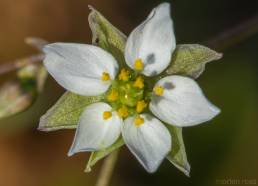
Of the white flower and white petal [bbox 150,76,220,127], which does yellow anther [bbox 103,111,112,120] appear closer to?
the white flower

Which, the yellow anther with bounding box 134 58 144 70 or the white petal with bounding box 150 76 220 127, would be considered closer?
the white petal with bounding box 150 76 220 127

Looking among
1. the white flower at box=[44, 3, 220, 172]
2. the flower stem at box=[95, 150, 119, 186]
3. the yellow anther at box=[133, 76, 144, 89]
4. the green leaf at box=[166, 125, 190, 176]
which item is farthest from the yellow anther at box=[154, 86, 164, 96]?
the flower stem at box=[95, 150, 119, 186]

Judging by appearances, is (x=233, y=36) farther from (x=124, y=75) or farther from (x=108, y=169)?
(x=108, y=169)

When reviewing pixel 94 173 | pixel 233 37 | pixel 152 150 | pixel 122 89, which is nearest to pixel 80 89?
pixel 122 89

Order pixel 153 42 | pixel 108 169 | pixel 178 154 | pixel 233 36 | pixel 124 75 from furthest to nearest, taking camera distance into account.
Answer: pixel 233 36, pixel 108 169, pixel 124 75, pixel 153 42, pixel 178 154

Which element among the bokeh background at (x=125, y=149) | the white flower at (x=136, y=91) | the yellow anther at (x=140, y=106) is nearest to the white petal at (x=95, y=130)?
the white flower at (x=136, y=91)

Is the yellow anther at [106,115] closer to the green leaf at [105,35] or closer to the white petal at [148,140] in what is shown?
the white petal at [148,140]

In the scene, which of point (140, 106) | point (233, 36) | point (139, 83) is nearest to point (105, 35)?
point (139, 83)
